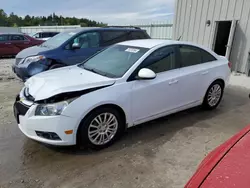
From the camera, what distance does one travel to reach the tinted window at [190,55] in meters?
3.95

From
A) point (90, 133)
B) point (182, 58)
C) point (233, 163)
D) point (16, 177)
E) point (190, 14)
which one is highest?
point (190, 14)

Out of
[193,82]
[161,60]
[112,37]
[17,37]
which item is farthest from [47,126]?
[17,37]

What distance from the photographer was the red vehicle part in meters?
1.30

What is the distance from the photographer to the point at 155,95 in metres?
3.46

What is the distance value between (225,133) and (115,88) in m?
2.06

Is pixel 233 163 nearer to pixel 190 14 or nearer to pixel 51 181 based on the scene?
pixel 51 181

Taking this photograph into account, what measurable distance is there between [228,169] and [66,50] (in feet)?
17.0

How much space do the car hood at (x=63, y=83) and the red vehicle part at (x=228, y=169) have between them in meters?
1.80

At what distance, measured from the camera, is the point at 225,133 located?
146 inches

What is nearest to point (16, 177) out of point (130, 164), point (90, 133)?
point (90, 133)

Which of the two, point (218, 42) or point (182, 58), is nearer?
point (182, 58)

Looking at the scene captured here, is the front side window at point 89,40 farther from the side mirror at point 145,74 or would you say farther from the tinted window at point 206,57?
the side mirror at point 145,74

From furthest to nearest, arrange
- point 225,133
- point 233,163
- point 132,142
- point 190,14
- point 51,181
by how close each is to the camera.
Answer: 1. point 190,14
2. point 225,133
3. point 132,142
4. point 51,181
5. point 233,163

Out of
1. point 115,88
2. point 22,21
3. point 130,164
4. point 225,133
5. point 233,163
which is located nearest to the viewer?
point 233,163
